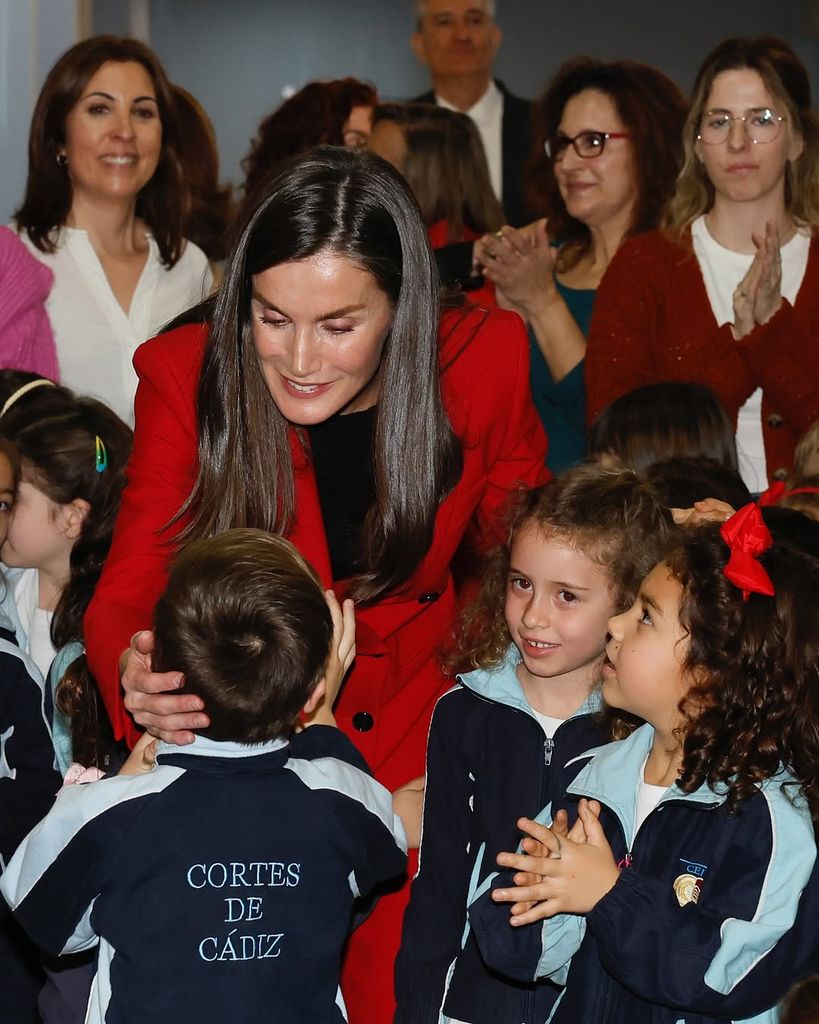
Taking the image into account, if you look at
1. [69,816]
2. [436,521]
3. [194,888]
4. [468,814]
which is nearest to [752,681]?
[468,814]

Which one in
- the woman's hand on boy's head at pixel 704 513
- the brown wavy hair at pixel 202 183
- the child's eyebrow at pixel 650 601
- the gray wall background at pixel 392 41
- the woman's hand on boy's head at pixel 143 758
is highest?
the gray wall background at pixel 392 41

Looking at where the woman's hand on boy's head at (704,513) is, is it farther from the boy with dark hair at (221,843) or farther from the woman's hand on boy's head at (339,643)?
the boy with dark hair at (221,843)

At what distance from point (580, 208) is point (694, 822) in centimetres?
225

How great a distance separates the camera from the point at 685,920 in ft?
6.70

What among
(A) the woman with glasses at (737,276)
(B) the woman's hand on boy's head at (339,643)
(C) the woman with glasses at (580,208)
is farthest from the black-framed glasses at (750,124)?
(B) the woman's hand on boy's head at (339,643)

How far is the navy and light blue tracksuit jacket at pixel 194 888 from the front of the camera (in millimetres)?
2020

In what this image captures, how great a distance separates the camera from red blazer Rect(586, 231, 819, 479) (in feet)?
11.5

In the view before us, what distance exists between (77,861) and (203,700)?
10.1 inches

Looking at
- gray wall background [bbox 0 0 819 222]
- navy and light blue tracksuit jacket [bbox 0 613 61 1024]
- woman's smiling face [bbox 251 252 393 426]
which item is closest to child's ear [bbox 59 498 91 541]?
navy and light blue tracksuit jacket [bbox 0 613 61 1024]

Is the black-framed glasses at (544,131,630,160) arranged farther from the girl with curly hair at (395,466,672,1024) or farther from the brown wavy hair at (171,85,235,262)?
the girl with curly hair at (395,466,672,1024)

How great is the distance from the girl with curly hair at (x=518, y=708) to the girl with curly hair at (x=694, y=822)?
0.14 meters

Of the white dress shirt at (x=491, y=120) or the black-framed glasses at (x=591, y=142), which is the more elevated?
the white dress shirt at (x=491, y=120)

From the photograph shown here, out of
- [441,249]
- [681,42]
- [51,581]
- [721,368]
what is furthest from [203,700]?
[681,42]

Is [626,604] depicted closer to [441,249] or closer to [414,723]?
[414,723]
